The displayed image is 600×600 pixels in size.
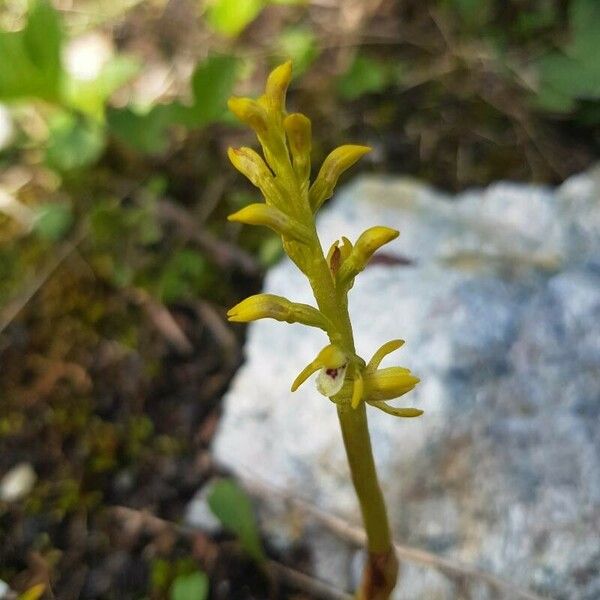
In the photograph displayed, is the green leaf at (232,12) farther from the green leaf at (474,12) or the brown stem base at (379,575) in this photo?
the brown stem base at (379,575)

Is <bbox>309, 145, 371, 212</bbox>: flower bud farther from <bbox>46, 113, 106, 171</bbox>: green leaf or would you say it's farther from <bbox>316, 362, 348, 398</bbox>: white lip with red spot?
<bbox>46, 113, 106, 171</bbox>: green leaf

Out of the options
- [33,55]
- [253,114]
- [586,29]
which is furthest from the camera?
[33,55]

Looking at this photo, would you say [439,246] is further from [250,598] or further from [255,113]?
[255,113]

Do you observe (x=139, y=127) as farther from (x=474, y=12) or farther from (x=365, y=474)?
(x=365, y=474)

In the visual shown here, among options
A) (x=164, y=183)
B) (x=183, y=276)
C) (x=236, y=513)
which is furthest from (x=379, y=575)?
(x=164, y=183)

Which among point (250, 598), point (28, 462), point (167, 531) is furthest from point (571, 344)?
point (28, 462)

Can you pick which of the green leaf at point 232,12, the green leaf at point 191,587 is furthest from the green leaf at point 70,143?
the green leaf at point 191,587
